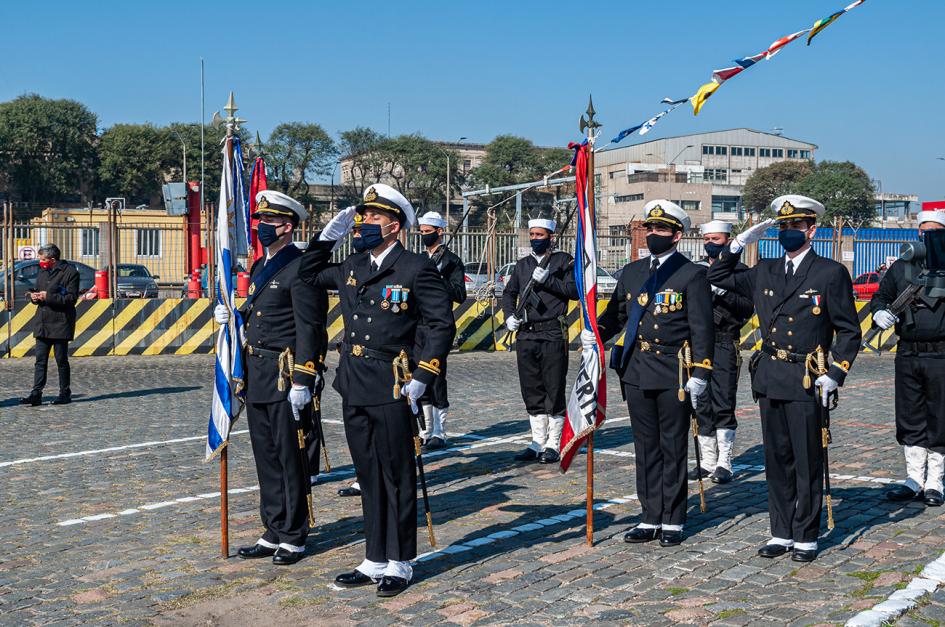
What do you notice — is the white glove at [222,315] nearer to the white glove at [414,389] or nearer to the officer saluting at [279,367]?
the officer saluting at [279,367]

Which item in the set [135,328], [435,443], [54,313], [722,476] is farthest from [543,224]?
[135,328]

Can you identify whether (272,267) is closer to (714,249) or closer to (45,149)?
(714,249)

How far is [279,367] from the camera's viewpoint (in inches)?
266

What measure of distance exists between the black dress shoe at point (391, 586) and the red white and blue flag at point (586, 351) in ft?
5.45

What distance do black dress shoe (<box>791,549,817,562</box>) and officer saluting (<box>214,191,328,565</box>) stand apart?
2975 millimetres

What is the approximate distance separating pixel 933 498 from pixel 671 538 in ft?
8.03

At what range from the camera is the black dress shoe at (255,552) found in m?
6.68

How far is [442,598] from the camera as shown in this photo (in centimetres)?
584

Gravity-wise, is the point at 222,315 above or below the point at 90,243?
below

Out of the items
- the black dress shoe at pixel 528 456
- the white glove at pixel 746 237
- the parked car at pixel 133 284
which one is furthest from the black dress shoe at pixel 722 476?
the parked car at pixel 133 284

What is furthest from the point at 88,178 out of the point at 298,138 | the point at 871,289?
the point at 871,289

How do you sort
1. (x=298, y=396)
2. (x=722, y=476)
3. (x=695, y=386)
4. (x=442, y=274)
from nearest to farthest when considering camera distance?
1. (x=298, y=396)
2. (x=695, y=386)
3. (x=722, y=476)
4. (x=442, y=274)

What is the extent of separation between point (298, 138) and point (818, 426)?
243 feet

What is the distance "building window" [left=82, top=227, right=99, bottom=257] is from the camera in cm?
2141
